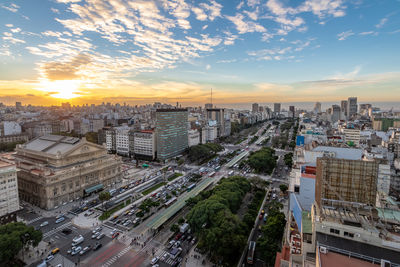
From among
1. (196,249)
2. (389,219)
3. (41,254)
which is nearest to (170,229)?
(196,249)

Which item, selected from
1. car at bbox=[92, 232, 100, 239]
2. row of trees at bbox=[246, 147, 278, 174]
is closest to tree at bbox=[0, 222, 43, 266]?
car at bbox=[92, 232, 100, 239]

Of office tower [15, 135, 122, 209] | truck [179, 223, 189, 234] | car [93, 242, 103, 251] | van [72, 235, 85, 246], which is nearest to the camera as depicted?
car [93, 242, 103, 251]

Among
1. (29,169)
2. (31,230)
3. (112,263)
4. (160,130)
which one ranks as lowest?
(112,263)

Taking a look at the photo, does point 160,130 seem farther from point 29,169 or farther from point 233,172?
point 29,169

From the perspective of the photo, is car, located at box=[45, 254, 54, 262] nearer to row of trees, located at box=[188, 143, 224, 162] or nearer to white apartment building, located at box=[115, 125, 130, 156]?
row of trees, located at box=[188, 143, 224, 162]

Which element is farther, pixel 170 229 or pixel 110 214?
pixel 110 214

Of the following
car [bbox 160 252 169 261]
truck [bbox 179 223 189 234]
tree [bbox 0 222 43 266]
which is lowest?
car [bbox 160 252 169 261]

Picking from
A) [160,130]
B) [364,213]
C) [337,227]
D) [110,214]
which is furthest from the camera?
[160,130]
